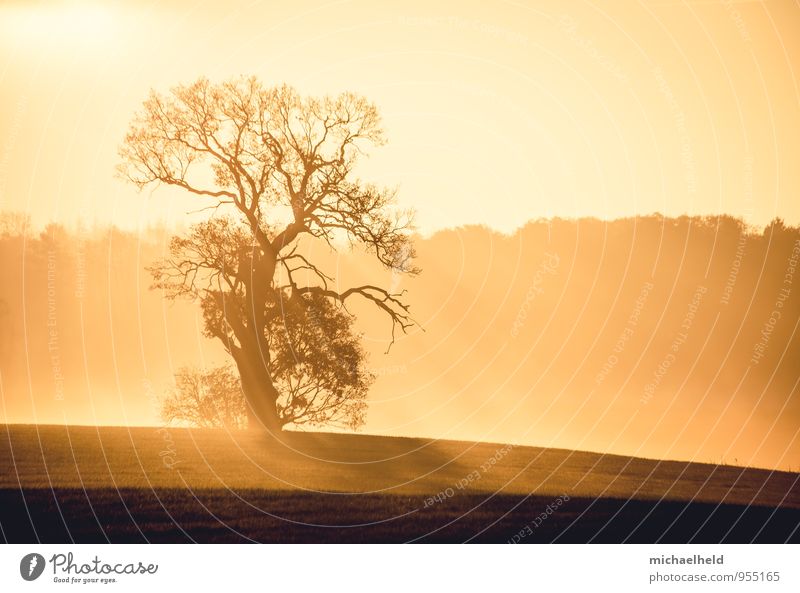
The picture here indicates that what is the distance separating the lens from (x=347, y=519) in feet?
71.3

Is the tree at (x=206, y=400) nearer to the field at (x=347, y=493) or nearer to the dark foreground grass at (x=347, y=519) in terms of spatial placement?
the field at (x=347, y=493)

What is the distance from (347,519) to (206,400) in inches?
596

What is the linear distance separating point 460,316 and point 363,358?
635 centimetres

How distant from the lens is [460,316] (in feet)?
127

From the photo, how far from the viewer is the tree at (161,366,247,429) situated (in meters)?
→ 35.0

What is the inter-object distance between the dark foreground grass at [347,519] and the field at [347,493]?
0.15 feet

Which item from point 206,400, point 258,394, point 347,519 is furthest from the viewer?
point 206,400

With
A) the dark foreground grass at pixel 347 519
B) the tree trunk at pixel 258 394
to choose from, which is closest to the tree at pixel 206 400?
the tree trunk at pixel 258 394

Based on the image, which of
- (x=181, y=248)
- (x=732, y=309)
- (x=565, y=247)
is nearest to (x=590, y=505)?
(x=181, y=248)

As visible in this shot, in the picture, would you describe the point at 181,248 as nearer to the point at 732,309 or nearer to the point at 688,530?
the point at 688,530

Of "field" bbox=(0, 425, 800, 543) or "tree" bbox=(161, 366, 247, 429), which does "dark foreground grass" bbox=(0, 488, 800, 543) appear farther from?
"tree" bbox=(161, 366, 247, 429)

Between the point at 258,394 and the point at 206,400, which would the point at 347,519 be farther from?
the point at 206,400

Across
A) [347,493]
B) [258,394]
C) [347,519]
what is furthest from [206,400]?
[347,519]

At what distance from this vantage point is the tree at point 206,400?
35.0m
